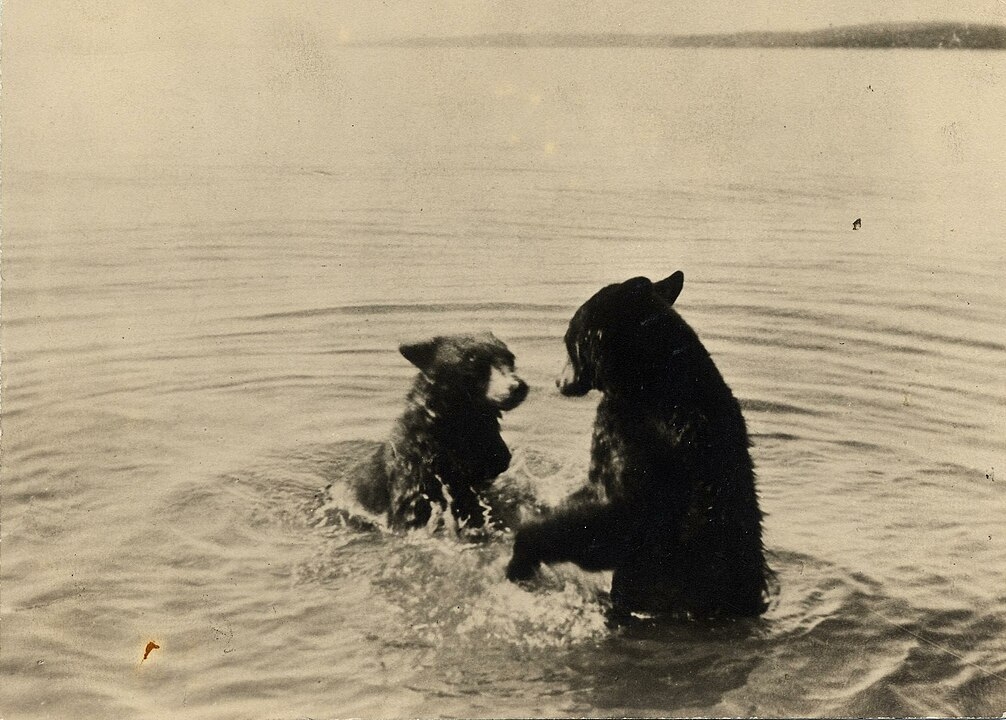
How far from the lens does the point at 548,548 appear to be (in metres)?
3.71

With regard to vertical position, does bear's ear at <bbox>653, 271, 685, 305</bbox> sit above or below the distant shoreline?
below

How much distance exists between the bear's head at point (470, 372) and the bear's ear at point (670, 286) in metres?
0.78

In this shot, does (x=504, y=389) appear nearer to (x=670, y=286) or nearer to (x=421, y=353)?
Result: (x=421, y=353)

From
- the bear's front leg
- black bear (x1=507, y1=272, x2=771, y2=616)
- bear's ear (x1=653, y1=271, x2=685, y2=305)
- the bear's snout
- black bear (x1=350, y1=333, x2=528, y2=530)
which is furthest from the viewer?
the bear's snout

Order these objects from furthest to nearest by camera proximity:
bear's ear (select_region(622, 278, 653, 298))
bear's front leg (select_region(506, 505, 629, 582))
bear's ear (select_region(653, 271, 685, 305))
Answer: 1. bear's ear (select_region(653, 271, 685, 305))
2. bear's ear (select_region(622, 278, 653, 298))
3. bear's front leg (select_region(506, 505, 629, 582))

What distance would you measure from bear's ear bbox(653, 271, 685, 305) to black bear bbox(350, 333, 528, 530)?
2.56 feet

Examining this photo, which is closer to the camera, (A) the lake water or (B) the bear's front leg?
(B) the bear's front leg

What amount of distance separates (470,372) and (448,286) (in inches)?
25.9

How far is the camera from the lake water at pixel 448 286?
416cm

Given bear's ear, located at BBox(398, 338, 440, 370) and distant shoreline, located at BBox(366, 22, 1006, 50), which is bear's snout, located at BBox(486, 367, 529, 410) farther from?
distant shoreline, located at BBox(366, 22, 1006, 50)

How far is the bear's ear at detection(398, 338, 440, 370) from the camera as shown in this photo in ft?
13.7

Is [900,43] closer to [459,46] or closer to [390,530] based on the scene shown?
[459,46]

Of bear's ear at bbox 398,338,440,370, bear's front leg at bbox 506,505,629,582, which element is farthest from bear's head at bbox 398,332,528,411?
bear's front leg at bbox 506,505,629,582

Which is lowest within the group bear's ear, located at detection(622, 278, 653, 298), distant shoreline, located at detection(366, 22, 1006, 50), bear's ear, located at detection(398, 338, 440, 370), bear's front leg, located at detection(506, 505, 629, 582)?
bear's front leg, located at detection(506, 505, 629, 582)
